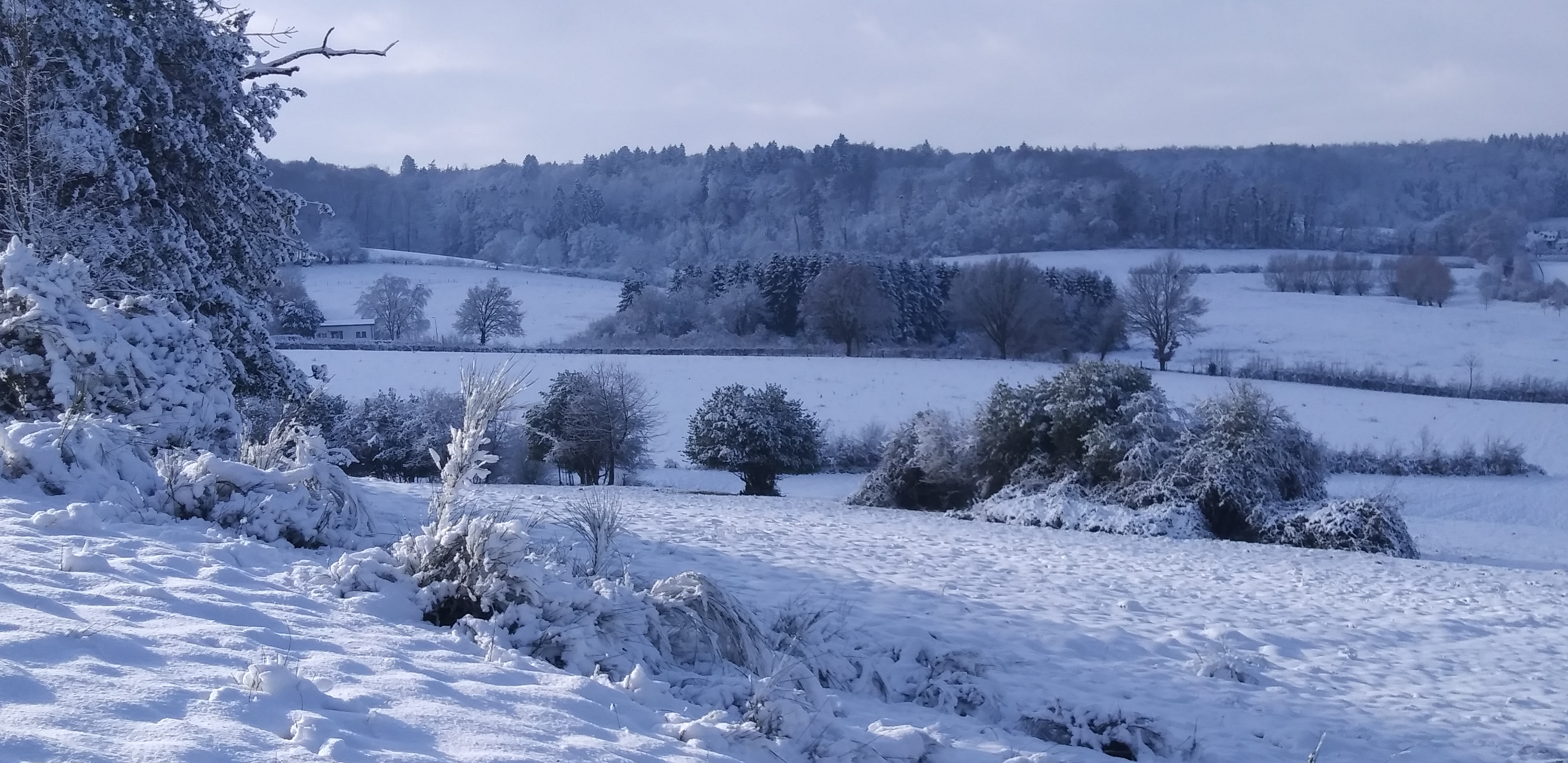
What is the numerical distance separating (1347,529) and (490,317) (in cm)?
5582

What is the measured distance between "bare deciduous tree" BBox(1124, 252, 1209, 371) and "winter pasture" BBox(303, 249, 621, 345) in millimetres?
32645

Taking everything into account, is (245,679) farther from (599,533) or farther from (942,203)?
(942,203)

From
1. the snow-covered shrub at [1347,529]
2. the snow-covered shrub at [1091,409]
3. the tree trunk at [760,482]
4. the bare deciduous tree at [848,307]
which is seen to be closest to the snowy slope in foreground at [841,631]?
the snow-covered shrub at [1347,529]

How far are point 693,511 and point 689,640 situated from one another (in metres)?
9.48

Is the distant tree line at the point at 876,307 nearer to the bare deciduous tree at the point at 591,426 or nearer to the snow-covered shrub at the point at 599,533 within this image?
the bare deciduous tree at the point at 591,426

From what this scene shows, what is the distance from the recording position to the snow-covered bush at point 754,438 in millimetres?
27750

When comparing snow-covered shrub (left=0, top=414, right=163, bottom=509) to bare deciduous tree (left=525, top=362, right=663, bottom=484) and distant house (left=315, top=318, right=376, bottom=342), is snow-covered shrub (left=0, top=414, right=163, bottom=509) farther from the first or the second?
distant house (left=315, top=318, right=376, bottom=342)

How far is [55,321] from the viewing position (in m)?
8.14

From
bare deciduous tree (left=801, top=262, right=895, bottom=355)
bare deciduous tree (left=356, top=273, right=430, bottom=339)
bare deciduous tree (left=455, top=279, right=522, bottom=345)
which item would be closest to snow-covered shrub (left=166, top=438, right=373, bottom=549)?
bare deciduous tree (left=801, top=262, right=895, bottom=355)

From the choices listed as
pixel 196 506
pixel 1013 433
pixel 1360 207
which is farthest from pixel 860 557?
pixel 1360 207

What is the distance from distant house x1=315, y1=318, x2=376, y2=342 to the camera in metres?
64.6

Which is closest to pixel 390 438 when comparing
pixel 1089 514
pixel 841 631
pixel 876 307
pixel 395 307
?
pixel 1089 514

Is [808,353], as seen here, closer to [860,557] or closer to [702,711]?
[860,557]

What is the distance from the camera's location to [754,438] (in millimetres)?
27766
